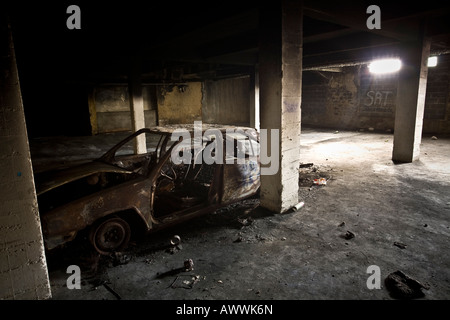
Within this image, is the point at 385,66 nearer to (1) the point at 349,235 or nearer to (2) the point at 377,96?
(2) the point at 377,96

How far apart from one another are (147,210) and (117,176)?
76 cm

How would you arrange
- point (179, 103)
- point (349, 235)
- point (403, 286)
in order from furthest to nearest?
1. point (179, 103)
2. point (349, 235)
3. point (403, 286)

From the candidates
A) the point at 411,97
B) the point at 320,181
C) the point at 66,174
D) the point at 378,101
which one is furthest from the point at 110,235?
the point at 378,101

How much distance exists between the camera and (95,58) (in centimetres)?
Result: 892

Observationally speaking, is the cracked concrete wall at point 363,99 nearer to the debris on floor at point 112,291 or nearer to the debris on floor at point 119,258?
the debris on floor at point 119,258

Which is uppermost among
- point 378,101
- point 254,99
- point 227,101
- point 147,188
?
point 227,101

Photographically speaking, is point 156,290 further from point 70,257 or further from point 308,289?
point 308,289

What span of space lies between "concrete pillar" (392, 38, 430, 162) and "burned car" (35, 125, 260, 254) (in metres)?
5.36

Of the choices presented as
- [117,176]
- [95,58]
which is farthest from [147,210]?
[95,58]

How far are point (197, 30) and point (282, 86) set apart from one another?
99.6 inches

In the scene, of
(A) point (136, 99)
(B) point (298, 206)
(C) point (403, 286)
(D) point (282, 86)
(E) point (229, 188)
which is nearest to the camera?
(C) point (403, 286)

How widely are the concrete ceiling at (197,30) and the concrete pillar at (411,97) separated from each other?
Answer: 398mm

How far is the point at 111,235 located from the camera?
3578 mm
